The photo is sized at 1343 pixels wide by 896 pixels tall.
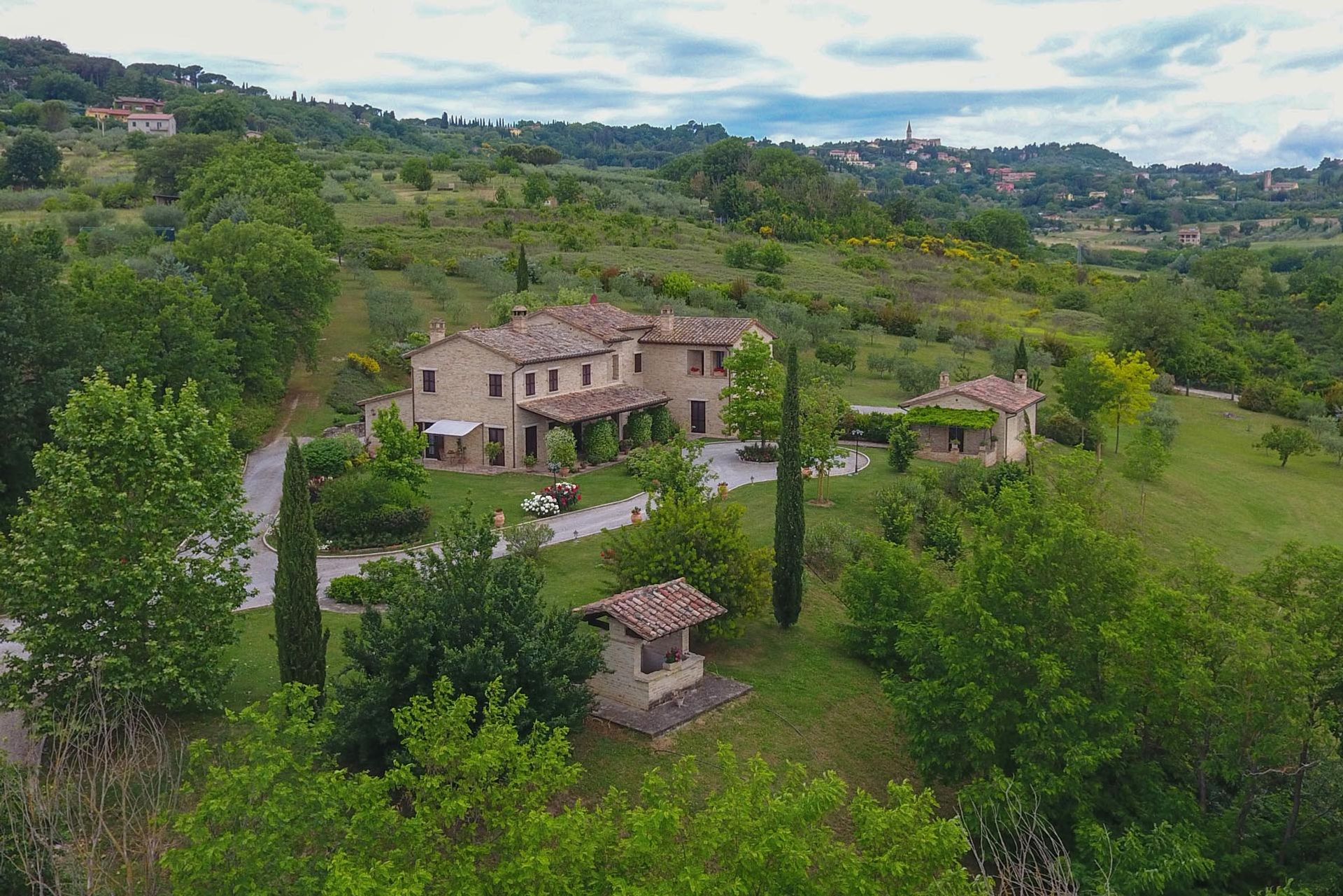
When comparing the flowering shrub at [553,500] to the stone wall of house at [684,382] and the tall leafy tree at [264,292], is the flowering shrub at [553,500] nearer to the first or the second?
the stone wall of house at [684,382]

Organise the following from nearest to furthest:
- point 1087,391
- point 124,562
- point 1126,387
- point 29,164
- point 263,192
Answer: point 124,562, point 1087,391, point 1126,387, point 263,192, point 29,164

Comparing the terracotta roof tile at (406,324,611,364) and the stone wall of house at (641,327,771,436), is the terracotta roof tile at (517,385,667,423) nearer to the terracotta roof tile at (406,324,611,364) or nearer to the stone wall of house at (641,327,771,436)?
the stone wall of house at (641,327,771,436)

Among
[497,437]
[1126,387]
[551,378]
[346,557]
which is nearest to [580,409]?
[551,378]

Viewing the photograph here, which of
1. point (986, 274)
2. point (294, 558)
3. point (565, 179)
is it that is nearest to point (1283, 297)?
point (986, 274)

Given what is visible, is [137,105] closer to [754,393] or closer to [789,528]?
[754,393]

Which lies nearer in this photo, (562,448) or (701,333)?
(562,448)

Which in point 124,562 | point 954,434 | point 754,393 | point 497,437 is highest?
point 124,562

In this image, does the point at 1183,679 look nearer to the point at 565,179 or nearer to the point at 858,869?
the point at 858,869

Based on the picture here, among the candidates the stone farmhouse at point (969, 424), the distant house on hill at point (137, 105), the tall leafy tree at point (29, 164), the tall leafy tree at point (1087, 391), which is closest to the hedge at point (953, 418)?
the stone farmhouse at point (969, 424)

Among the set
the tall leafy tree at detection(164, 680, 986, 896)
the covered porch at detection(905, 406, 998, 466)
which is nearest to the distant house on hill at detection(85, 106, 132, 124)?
the covered porch at detection(905, 406, 998, 466)
